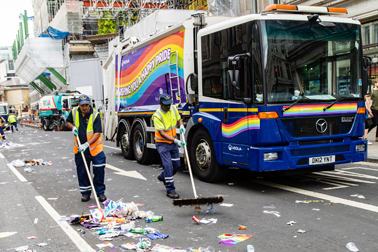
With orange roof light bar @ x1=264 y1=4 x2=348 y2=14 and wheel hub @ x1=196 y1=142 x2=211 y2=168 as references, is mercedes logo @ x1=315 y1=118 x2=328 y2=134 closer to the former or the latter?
orange roof light bar @ x1=264 y1=4 x2=348 y2=14

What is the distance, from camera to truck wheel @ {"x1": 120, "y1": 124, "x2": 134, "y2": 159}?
11.7 meters

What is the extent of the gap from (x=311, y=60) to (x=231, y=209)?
280cm

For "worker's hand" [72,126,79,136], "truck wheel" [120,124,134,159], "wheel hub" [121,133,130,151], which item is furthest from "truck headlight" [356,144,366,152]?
"wheel hub" [121,133,130,151]

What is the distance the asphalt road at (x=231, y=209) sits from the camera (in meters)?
4.74

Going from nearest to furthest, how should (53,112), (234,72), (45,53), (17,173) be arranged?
1. (234,72)
2. (17,173)
3. (53,112)
4. (45,53)

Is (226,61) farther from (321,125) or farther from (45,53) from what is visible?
(45,53)

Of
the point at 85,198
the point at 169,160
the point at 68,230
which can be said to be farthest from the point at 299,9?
the point at 68,230

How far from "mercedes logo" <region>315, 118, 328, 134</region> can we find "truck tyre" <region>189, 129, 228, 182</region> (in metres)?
1.84

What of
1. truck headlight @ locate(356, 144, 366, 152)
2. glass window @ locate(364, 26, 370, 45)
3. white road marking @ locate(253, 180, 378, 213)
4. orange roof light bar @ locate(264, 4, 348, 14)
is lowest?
white road marking @ locate(253, 180, 378, 213)

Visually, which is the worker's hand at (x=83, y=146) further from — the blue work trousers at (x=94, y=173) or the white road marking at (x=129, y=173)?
the white road marking at (x=129, y=173)

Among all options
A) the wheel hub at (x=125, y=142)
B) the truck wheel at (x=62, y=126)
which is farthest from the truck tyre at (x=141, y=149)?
the truck wheel at (x=62, y=126)

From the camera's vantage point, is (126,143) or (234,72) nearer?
(234,72)

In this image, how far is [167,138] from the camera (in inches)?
275

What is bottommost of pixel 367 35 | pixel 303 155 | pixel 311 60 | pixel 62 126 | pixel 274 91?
pixel 62 126
